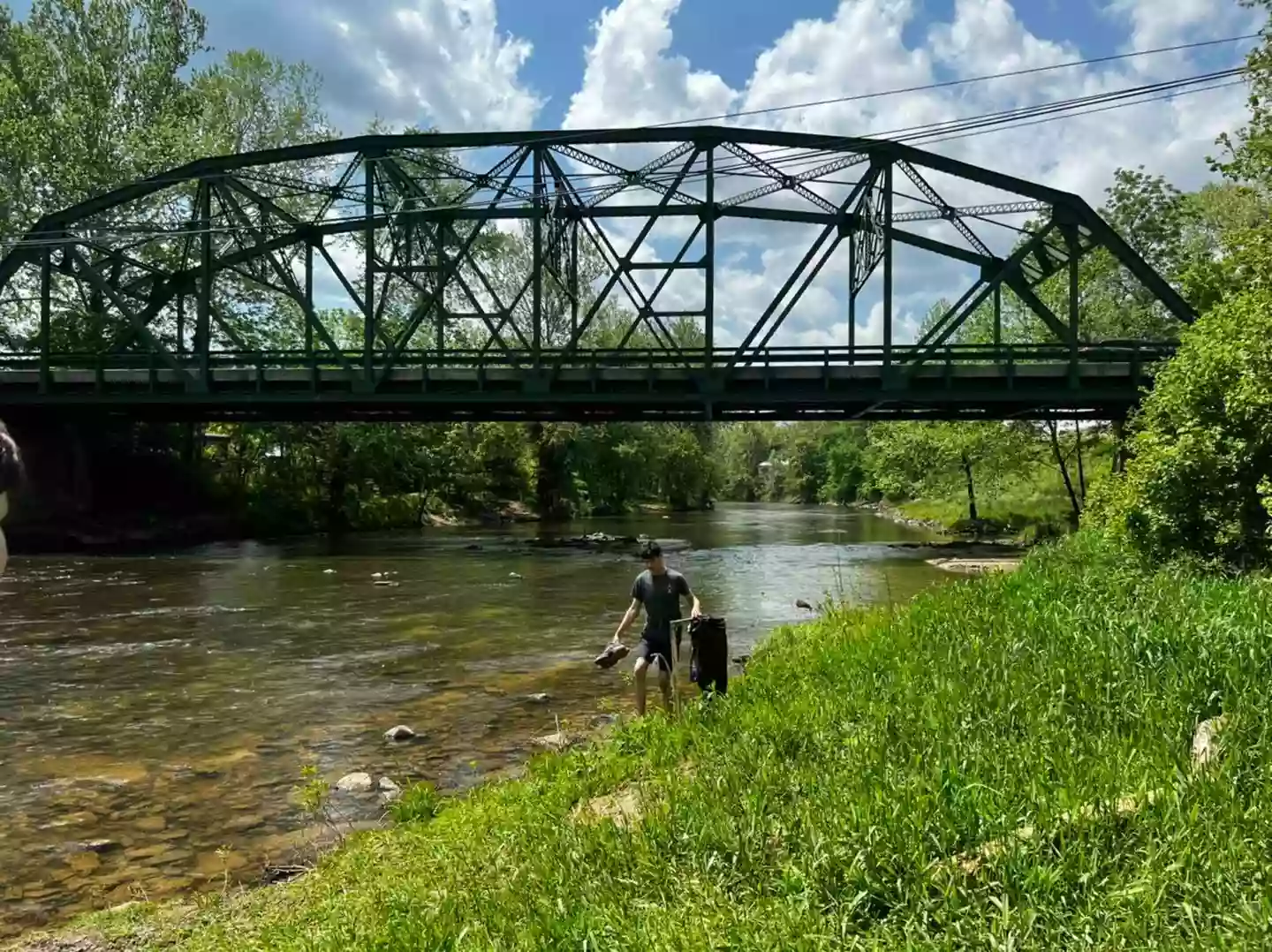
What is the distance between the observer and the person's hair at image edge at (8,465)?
2.88m

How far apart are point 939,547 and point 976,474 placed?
50.8 ft

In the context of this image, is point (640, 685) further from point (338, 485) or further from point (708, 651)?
point (338, 485)

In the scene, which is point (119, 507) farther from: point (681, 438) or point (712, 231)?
point (681, 438)

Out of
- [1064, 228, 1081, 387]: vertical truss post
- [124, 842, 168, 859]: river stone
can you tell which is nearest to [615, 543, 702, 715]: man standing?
[124, 842, 168, 859]: river stone

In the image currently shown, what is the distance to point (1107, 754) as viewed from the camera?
16.3 ft

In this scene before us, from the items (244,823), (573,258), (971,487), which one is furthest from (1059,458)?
(244,823)

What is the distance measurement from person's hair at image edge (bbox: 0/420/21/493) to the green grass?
2712 millimetres

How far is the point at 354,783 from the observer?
854 centimetres

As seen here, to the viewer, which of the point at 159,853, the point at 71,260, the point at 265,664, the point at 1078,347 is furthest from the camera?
the point at 71,260

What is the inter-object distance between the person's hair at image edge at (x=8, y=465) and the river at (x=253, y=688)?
4.63m

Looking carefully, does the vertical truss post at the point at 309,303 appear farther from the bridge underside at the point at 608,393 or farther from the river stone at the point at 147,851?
the river stone at the point at 147,851

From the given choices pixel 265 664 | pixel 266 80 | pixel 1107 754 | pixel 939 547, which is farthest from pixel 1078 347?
pixel 266 80

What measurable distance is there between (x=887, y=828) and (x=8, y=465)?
380 cm

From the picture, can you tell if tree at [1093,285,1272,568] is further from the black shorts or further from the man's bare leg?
the man's bare leg
